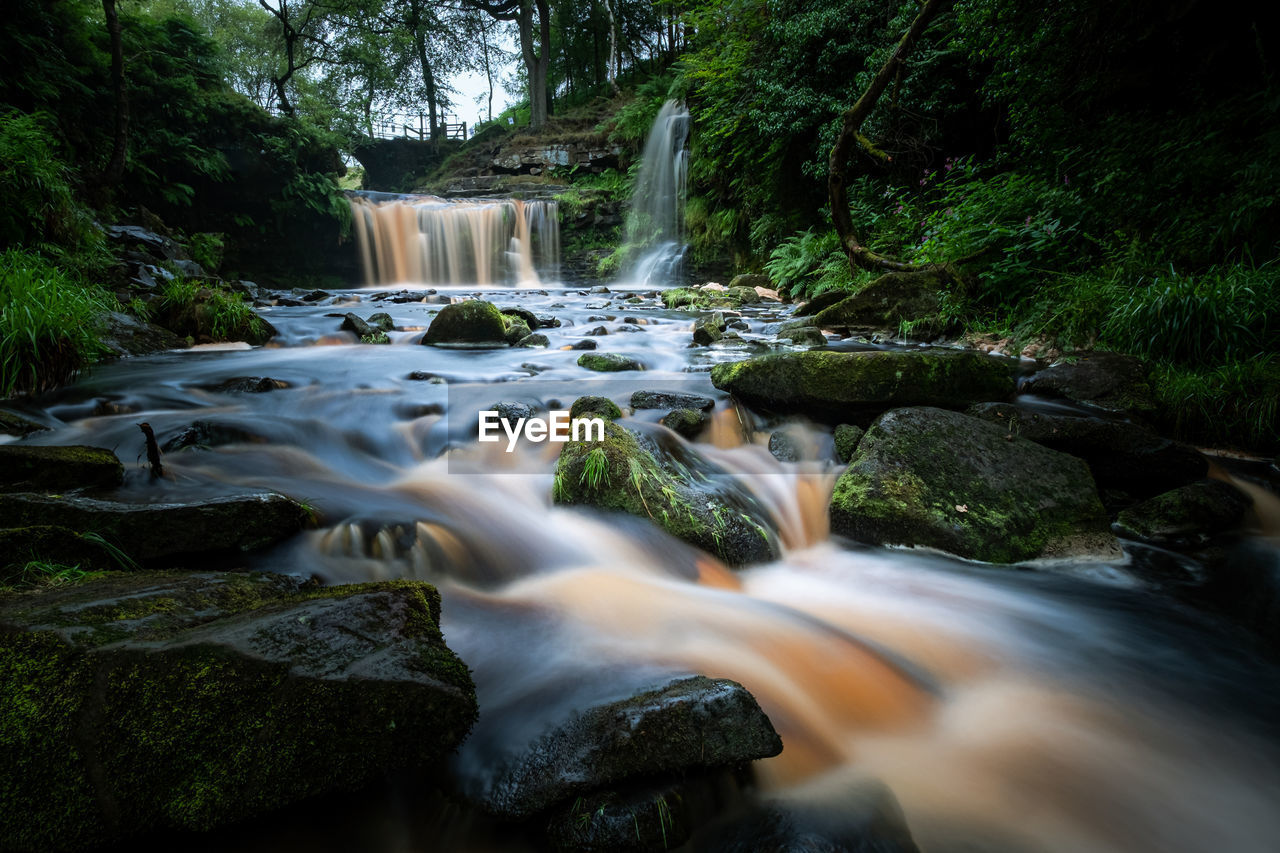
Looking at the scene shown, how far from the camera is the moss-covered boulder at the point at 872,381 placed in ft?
13.0

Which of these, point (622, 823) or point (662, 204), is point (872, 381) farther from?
point (662, 204)

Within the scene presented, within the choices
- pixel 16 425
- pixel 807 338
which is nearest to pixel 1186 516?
pixel 807 338

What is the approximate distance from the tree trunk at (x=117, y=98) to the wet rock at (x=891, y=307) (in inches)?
470

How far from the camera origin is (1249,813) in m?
1.60

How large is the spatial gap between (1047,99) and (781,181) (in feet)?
21.3

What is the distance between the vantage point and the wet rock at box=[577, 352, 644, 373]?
6.16 metres

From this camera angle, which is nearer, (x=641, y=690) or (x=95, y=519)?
(x=641, y=690)

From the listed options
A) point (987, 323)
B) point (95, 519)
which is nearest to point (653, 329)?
point (987, 323)

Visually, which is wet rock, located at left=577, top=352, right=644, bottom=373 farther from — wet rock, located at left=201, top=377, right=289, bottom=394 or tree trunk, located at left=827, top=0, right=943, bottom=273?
tree trunk, located at left=827, top=0, right=943, bottom=273

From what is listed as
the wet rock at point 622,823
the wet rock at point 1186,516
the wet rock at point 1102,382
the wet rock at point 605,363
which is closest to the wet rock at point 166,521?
the wet rock at point 622,823

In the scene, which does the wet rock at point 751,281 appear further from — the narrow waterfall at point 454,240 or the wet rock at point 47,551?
the wet rock at point 47,551

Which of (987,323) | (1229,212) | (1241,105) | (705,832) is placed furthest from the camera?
(987,323)

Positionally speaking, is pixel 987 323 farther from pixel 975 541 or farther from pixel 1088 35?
pixel 975 541

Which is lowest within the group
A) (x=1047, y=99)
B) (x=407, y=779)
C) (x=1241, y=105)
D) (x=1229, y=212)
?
(x=407, y=779)
